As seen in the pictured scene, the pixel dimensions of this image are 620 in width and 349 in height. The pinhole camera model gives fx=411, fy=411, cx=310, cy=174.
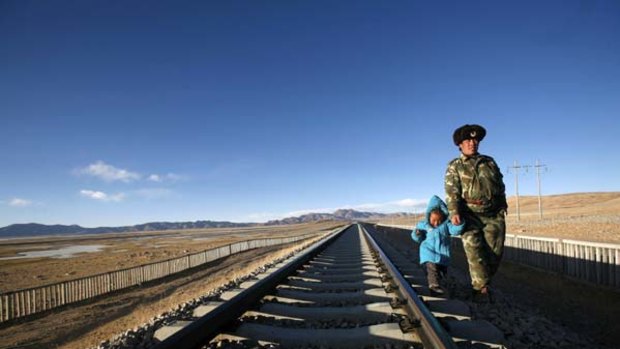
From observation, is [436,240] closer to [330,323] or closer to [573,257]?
[330,323]

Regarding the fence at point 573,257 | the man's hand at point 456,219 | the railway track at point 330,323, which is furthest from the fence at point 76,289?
the fence at point 573,257

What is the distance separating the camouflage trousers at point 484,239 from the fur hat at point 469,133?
758 millimetres

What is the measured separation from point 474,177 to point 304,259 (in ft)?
16.1

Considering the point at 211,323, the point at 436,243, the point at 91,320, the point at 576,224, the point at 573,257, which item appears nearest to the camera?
the point at 211,323

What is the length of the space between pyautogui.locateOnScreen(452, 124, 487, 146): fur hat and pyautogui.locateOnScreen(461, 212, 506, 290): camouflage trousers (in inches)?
29.8

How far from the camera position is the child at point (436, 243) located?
4.49 meters

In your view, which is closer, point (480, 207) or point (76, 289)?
point (480, 207)

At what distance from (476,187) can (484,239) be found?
0.52 metres

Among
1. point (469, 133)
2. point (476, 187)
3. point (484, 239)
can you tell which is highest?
point (469, 133)

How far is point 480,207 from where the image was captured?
12.6 feet

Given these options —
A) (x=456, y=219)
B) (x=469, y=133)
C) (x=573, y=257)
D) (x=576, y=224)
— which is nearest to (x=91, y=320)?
(x=456, y=219)

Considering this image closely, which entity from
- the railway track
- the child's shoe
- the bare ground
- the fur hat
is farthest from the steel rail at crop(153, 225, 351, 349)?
the bare ground

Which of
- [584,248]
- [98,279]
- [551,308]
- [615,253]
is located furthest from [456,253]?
[98,279]

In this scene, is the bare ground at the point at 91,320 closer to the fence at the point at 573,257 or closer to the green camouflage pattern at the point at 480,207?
the green camouflage pattern at the point at 480,207
